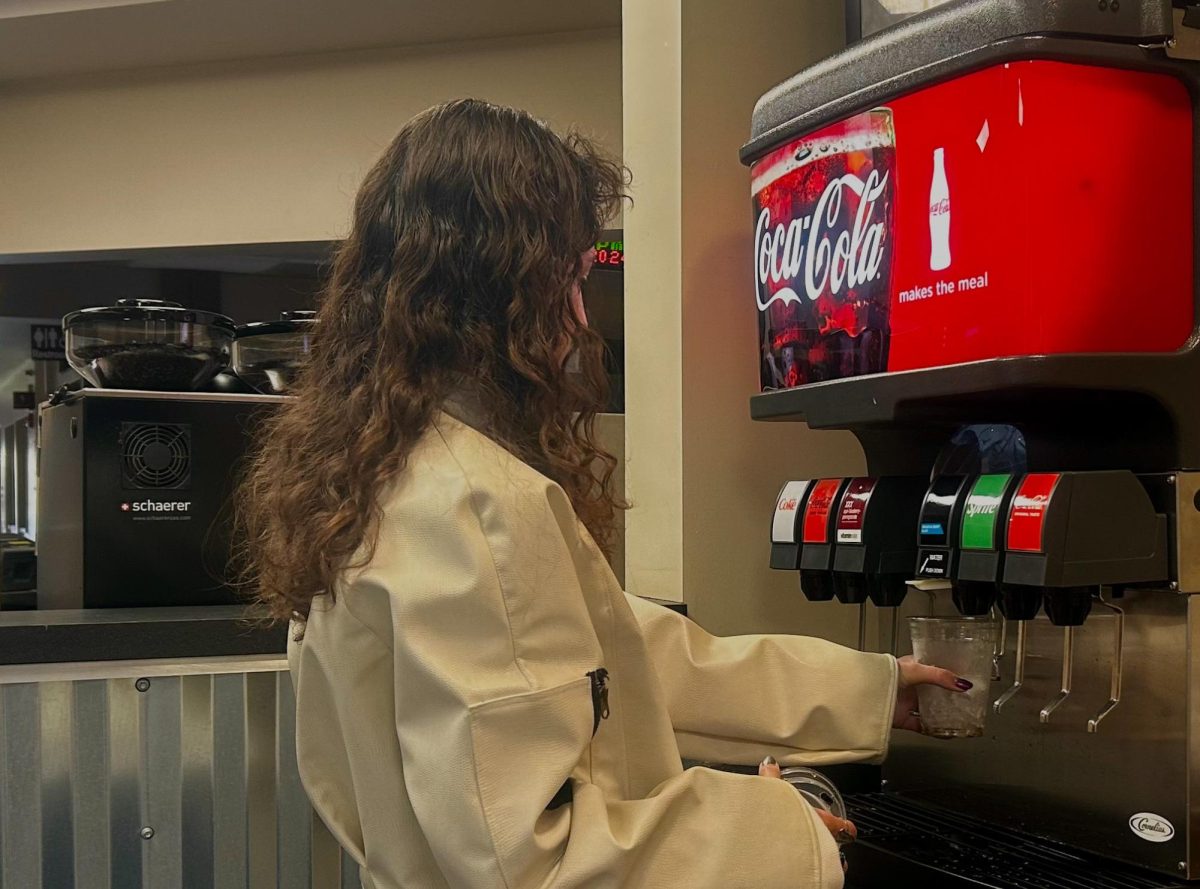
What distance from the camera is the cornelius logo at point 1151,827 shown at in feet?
4.11

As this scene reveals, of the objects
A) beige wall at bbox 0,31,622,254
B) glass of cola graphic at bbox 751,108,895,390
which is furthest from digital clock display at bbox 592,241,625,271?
beige wall at bbox 0,31,622,254

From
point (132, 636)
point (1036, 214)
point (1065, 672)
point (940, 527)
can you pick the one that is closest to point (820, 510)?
point (940, 527)

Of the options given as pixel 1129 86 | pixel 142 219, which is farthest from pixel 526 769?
pixel 142 219

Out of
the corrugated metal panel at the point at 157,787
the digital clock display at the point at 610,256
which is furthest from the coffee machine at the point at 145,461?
the digital clock display at the point at 610,256

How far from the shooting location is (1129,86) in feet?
3.94

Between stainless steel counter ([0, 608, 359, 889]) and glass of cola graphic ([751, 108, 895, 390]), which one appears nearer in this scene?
glass of cola graphic ([751, 108, 895, 390])

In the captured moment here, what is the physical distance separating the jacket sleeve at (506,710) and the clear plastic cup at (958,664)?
0.37 m

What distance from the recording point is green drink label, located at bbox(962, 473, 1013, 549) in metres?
1.22

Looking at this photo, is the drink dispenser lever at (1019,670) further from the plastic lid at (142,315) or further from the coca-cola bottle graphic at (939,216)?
the plastic lid at (142,315)

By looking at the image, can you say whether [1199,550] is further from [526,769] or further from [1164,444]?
[526,769]

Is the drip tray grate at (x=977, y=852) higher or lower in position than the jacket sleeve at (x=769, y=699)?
lower

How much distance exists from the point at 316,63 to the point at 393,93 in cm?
30

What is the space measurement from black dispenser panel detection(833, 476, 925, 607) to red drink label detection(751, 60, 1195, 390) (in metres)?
0.17

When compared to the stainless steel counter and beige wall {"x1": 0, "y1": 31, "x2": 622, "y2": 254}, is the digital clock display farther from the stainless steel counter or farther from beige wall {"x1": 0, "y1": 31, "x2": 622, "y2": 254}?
beige wall {"x1": 0, "y1": 31, "x2": 622, "y2": 254}
